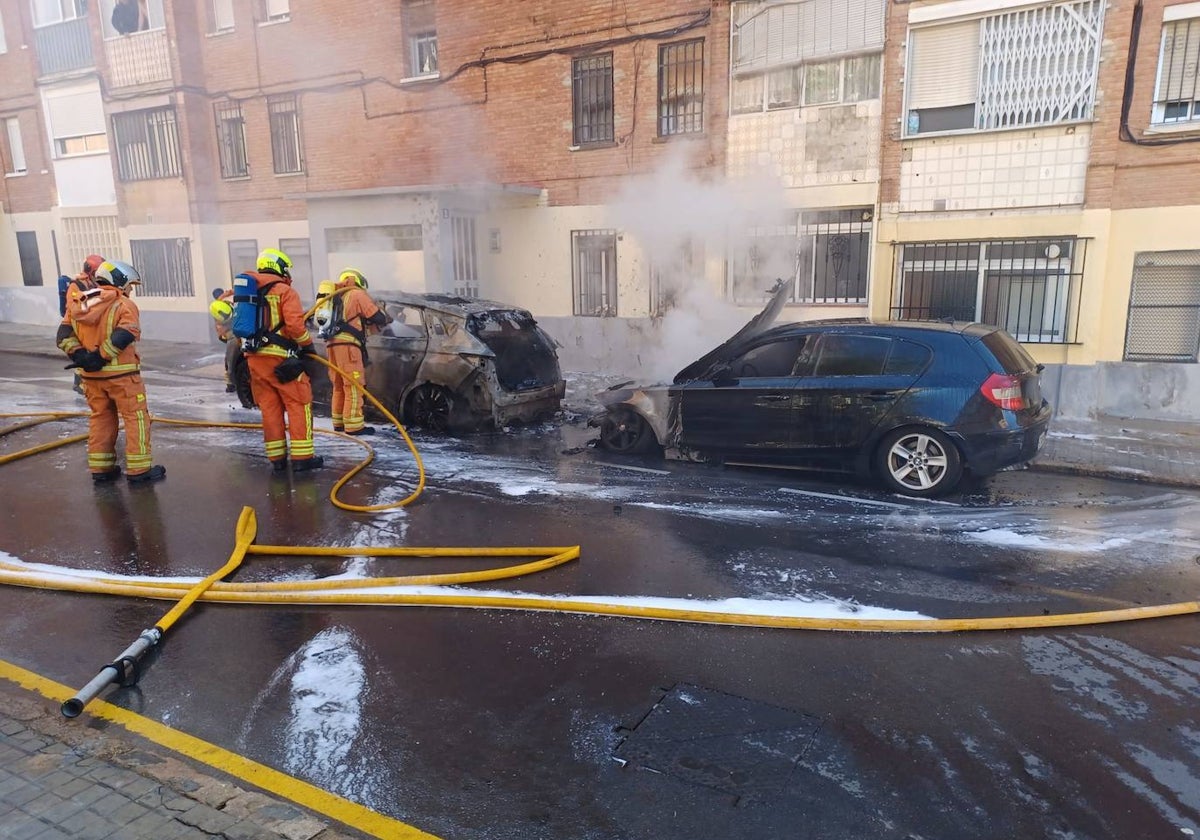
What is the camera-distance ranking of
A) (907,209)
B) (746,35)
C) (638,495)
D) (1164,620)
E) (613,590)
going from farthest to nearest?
(746,35), (907,209), (638,495), (613,590), (1164,620)

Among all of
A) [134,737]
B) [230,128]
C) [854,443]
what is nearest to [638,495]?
[854,443]

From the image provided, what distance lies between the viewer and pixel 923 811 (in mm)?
2686

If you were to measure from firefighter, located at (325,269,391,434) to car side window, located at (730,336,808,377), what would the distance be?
3898 mm

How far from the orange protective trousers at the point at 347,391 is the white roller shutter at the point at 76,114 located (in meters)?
14.3

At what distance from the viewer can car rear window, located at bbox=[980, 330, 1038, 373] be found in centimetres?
635

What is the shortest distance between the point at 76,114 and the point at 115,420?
16134mm

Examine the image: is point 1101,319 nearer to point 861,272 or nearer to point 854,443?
point 861,272

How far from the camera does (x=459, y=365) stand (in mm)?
8297

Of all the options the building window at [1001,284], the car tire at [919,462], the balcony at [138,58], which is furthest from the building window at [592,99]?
the balcony at [138,58]

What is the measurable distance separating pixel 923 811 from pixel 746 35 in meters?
11.8

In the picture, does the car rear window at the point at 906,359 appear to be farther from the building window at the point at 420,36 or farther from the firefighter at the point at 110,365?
the building window at the point at 420,36

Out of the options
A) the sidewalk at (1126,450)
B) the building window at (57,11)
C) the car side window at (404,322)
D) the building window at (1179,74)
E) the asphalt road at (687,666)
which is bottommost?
the sidewalk at (1126,450)

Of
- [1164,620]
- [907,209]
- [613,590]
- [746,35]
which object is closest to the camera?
[1164,620]

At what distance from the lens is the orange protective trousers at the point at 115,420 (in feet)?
21.1
